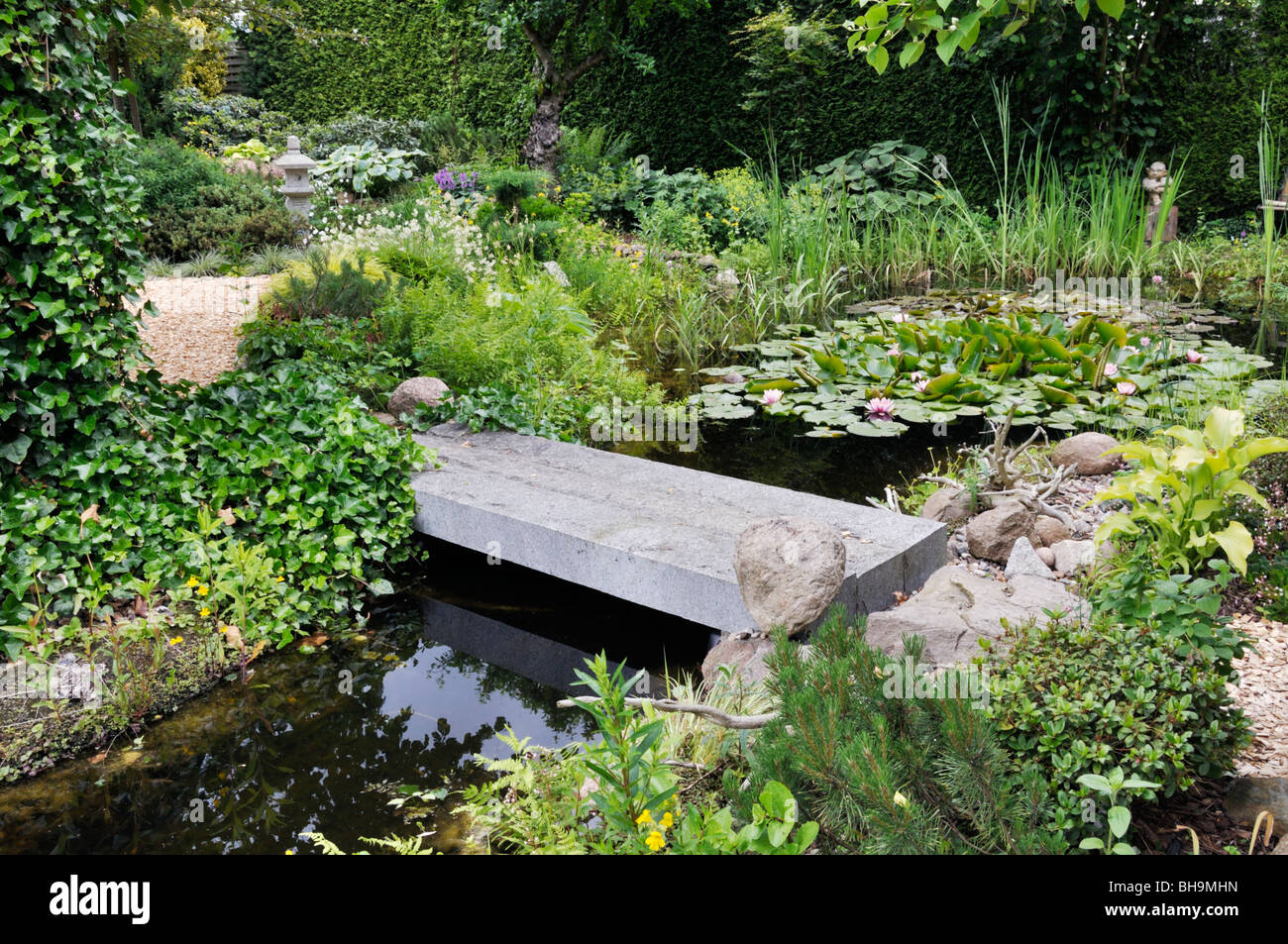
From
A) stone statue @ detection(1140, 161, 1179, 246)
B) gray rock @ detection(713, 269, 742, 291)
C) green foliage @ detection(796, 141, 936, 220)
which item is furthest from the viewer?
green foliage @ detection(796, 141, 936, 220)

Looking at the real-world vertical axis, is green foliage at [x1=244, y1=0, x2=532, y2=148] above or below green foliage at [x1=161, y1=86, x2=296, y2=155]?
above

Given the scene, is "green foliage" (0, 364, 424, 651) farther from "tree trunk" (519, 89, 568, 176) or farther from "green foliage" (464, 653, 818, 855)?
"tree trunk" (519, 89, 568, 176)

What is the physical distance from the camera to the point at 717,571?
3230 millimetres

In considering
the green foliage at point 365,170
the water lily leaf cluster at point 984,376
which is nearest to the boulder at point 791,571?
the water lily leaf cluster at point 984,376

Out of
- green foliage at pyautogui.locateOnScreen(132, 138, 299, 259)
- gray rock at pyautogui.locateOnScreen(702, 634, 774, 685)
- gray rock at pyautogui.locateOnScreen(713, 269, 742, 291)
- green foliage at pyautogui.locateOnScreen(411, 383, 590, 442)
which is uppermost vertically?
green foliage at pyautogui.locateOnScreen(132, 138, 299, 259)

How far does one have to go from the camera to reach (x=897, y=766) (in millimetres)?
Answer: 1861

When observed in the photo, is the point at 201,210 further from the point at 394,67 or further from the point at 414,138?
the point at 394,67

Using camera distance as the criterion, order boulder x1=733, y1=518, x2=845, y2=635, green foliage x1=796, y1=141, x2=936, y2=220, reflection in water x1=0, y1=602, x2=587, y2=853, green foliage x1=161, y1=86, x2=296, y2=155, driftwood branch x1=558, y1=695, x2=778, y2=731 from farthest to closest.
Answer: green foliage x1=161, y1=86, x2=296, y2=155 → green foliage x1=796, y1=141, x2=936, y2=220 → boulder x1=733, y1=518, x2=845, y2=635 → reflection in water x1=0, y1=602, x2=587, y2=853 → driftwood branch x1=558, y1=695, x2=778, y2=731

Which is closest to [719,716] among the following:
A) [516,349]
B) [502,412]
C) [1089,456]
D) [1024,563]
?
[1024,563]

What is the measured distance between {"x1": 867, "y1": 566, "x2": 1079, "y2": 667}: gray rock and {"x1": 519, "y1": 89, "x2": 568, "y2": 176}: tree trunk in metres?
8.44

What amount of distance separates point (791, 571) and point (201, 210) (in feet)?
26.9

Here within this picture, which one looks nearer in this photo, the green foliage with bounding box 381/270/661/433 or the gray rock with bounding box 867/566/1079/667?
the gray rock with bounding box 867/566/1079/667

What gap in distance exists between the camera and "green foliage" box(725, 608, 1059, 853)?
177cm

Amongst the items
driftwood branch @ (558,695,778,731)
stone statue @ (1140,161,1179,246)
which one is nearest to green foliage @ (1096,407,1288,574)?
driftwood branch @ (558,695,778,731)
